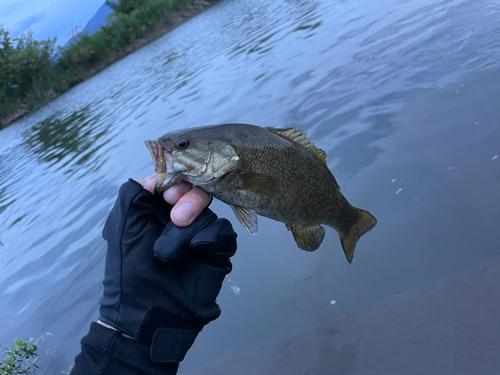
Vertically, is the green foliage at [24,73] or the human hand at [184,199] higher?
the green foliage at [24,73]

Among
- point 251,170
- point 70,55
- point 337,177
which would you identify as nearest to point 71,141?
point 337,177

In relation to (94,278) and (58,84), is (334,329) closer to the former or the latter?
(94,278)

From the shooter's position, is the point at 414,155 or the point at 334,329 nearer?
the point at 334,329

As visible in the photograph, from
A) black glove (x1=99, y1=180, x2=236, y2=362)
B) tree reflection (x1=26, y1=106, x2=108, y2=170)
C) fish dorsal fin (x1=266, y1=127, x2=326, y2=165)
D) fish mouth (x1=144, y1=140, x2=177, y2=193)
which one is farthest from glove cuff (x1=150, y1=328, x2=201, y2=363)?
tree reflection (x1=26, y1=106, x2=108, y2=170)

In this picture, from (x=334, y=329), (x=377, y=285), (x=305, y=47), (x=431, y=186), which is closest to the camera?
(x=334, y=329)

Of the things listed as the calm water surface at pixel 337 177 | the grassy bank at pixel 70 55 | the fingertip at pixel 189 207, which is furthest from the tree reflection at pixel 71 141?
the grassy bank at pixel 70 55

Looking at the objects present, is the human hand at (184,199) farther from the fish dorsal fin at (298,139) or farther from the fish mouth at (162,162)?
the fish dorsal fin at (298,139)

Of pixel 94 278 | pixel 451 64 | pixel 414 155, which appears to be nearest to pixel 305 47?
pixel 451 64
